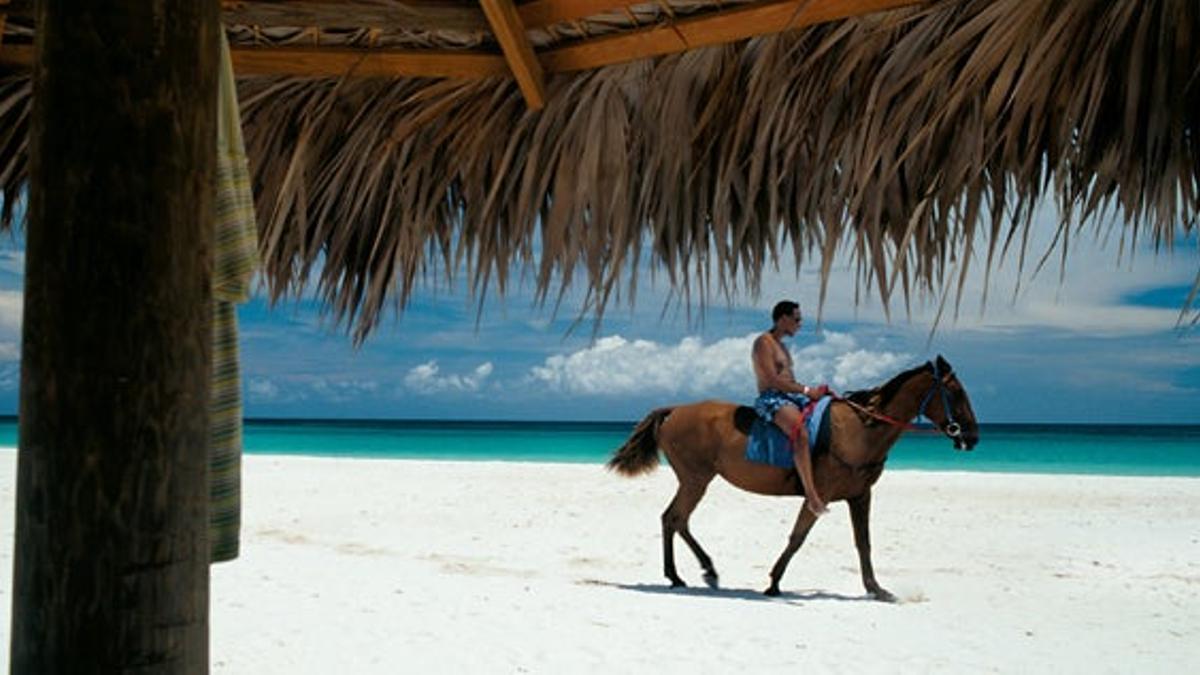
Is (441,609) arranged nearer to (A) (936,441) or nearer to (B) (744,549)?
(B) (744,549)

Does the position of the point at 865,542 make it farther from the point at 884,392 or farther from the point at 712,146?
the point at 712,146

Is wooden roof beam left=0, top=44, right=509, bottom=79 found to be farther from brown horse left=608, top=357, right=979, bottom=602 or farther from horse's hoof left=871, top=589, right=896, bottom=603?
horse's hoof left=871, top=589, right=896, bottom=603

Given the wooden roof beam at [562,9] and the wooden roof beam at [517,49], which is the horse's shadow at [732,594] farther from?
the wooden roof beam at [562,9]

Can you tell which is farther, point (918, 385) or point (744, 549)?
point (744, 549)

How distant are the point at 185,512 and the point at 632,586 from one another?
551cm

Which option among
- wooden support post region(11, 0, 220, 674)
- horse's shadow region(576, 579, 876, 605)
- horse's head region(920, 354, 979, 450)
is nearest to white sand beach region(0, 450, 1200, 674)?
horse's shadow region(576, 579, 876, 605)

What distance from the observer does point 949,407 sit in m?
5.67

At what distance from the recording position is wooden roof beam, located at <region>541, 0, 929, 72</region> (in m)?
2.07

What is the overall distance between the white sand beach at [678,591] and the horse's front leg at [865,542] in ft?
0.43

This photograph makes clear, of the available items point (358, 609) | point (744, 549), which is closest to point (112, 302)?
point (358, 609)

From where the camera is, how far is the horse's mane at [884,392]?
19.1ft

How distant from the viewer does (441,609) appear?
504cm

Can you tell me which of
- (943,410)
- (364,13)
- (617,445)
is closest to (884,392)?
(943,410)

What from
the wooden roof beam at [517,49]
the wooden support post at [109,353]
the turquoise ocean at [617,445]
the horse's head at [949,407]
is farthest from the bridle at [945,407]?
A: the turquoise ocean at [617,445]
